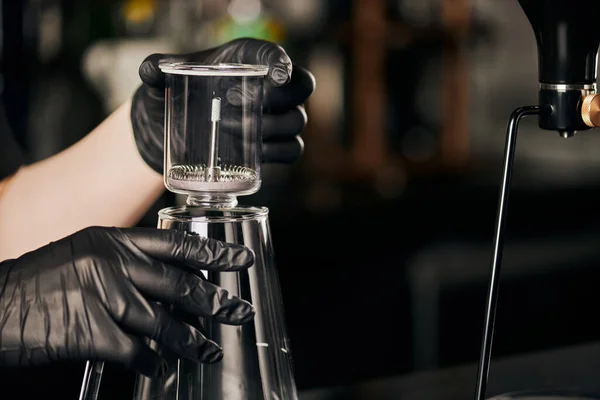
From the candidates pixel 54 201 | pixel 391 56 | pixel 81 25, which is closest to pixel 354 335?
pixel 391 56

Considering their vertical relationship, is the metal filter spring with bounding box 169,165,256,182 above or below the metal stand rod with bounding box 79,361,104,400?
above

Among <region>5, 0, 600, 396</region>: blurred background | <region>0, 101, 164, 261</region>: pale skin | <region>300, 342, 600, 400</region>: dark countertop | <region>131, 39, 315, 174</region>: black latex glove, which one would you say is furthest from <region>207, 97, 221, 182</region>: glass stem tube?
<region>5, 0, 600, 396</region>: blurred background

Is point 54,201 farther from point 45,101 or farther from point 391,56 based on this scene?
point 391,56

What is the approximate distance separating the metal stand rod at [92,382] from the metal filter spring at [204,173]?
5.6 inches

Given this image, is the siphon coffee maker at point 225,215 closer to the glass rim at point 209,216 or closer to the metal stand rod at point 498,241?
the glass rim at point 209,216

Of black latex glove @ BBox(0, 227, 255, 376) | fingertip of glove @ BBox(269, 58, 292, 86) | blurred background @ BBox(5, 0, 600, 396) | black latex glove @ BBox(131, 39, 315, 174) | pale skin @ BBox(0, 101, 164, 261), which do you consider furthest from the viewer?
blurred background @ BBox(5, 0, 600, 396)

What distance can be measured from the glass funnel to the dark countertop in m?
0.27

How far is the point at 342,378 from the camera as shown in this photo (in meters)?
2.32

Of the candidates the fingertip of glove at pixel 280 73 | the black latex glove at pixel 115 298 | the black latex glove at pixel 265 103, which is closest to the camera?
the black latex glove at pixel 115 298

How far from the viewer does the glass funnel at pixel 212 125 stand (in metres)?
0.59

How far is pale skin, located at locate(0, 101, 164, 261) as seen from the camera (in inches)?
44.6

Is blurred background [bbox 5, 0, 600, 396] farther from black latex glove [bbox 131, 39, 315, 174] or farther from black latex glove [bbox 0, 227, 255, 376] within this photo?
black latex glove [bbox 0, 227, 255, 376]

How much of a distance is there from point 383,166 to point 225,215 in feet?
6.73

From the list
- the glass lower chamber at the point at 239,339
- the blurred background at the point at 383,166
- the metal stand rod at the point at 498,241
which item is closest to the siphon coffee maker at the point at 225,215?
the glass lower chamber at the point at 239,339
